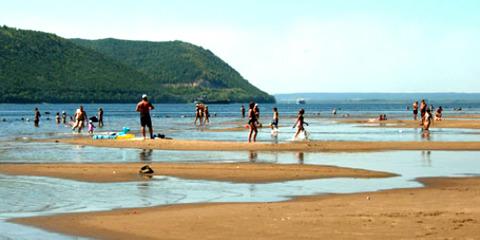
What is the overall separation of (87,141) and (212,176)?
17.6 metres

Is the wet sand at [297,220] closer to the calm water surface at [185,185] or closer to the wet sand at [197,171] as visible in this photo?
the calm water surface at [185,185]

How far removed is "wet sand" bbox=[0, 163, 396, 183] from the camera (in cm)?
2127

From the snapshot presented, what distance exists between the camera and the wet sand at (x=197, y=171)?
21.3 m

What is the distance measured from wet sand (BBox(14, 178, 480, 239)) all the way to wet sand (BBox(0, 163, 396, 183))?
505cm

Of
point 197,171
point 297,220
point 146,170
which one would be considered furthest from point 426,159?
point 297,220

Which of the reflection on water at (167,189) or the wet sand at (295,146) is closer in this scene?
the reflection on water at (167,189)

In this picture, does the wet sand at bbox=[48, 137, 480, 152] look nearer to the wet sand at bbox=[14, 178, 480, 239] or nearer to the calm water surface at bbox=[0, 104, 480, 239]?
the calm water surface at bbox=[0, 104, 480, 239]

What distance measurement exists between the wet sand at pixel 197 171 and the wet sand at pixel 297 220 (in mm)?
5050

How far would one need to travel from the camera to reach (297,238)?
1176cm

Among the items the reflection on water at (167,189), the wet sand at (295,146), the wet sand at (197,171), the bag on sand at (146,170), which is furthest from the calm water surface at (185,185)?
the wet sand at (295,146)

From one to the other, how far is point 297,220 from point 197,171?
31.8 feet

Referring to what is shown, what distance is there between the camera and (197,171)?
22781mm

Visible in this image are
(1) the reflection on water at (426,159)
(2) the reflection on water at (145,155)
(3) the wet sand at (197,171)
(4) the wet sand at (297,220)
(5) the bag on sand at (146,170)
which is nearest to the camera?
(4) the wet sand at (297,220)

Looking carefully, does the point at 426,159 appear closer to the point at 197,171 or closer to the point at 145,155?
the point at 197,171
